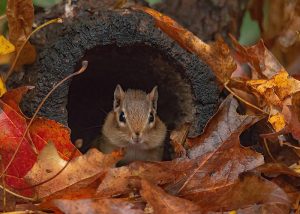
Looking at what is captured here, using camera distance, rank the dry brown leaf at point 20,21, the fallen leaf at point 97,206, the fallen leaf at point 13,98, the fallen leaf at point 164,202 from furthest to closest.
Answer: the dry brown leaf at point 20,21 → the fallen leaf at point 13,98 → the fallen leaf at point 164,202 → the fallen leaf at point 97,206

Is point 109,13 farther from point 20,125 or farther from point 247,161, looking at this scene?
point 247,161

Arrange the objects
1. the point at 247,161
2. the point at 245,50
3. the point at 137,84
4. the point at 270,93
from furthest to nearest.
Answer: the point at 137,84 < the point at 245,50 < the point at 270,93 < the point at 247,161

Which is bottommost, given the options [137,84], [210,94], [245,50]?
[137,84]

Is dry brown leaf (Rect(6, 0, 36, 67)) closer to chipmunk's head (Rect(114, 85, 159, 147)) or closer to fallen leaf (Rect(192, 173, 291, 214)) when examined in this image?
chipmunk's head (Rect(114, 85, 159, 147))

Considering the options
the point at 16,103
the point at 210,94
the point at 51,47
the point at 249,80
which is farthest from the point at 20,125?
the point at 249,80

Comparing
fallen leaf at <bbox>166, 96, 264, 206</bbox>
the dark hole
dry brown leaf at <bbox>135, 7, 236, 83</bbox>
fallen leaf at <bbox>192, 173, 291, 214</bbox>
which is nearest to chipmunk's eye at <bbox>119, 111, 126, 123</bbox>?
the dark hole

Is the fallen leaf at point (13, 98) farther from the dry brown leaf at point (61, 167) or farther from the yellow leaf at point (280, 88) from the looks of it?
the yellow leaf at point (280, 88)

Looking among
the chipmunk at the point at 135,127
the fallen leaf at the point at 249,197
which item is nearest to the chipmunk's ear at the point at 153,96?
the chipmunk at the point at 135,127
